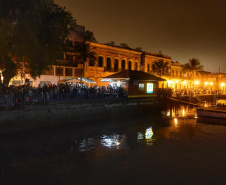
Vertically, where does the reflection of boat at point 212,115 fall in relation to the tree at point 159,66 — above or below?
below

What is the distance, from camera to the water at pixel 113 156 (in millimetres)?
9555

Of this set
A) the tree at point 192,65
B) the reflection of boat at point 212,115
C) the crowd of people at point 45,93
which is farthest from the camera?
the tree at point 192,65

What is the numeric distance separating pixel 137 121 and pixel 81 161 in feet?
41.4

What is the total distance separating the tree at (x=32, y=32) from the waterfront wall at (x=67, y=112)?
3.27m

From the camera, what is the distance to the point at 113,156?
12.2 metres

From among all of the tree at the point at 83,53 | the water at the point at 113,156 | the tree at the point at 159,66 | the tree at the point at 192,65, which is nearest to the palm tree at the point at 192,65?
the tree at the point at 192,65

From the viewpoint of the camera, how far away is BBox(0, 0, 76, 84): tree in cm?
1594

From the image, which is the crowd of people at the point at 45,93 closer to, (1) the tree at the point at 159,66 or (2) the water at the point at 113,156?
(2) the water at the point at 113,156

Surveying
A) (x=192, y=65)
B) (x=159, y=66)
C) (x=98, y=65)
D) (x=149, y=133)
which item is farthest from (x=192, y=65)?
(x=149, y=133)

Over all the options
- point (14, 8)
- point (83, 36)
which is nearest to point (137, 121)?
point (14, 8)

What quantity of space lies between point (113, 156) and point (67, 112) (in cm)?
873

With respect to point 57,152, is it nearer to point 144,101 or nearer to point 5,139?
point 5,139

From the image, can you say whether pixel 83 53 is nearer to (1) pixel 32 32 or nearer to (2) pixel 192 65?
(1) pixel 32 32

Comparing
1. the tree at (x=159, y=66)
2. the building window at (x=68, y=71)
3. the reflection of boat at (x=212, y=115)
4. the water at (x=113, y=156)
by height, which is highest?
the tree at (x=159, y=66)
